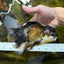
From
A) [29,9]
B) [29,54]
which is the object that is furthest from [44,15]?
[29,54]

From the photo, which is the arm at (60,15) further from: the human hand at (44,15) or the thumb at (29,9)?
the thumb at (29,9)

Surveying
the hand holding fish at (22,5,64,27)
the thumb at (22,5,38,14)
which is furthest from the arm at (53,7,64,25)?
the thumb at (22,5,38,14)

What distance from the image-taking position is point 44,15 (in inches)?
43.0

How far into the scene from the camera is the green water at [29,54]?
42.8 inches

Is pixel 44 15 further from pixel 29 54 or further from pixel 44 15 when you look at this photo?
pixel 29 54

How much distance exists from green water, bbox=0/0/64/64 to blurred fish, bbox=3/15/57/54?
46 millimetres

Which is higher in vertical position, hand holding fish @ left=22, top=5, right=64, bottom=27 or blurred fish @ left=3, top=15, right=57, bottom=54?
hand holding fish @ left=22, top=5, right=64, bottom=27

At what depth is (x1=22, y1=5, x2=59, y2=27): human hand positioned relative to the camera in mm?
1085

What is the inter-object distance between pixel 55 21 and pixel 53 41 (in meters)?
0.18

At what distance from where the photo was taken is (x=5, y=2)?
108 centimetres

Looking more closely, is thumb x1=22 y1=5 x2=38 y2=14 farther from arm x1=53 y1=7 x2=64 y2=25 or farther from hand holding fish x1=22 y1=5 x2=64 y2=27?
arm x1=53 y1=7 x2=64 y2=25

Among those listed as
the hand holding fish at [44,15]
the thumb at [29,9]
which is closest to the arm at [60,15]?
the hand holding fish at [44,15]

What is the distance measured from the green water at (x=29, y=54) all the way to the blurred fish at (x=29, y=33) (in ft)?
0.15

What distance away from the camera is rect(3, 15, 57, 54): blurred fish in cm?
109
